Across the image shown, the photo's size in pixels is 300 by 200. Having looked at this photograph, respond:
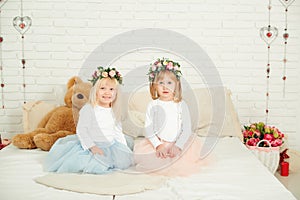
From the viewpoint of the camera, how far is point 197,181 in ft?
7.23

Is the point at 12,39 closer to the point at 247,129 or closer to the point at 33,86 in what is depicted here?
the point at 33,86

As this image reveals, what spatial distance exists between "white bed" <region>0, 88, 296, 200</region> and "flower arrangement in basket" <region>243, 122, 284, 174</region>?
19 cm

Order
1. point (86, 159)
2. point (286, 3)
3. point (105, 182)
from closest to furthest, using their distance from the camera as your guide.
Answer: point (105, 182) < point (86, 159) < point (286, 3)

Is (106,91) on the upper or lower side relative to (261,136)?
upper

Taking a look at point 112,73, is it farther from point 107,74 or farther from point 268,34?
point 268,34

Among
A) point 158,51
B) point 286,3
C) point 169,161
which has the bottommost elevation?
point 169,161

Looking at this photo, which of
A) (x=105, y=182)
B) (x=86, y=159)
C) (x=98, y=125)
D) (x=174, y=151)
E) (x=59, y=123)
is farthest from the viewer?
(x=59, y=123)

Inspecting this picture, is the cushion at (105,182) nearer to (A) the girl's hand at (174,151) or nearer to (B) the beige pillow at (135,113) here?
(A) the girl's hand at (174,151)

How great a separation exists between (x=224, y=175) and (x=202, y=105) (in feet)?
3.11

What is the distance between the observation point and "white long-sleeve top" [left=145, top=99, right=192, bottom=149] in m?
2.69

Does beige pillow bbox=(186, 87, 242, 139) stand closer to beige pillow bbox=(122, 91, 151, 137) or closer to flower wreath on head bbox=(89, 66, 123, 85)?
beige pillow bbox=(122, 91, 151, 137)

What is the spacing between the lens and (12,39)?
137 inches

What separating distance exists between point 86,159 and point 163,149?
0.48 meters

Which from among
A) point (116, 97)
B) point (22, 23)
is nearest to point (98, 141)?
point (116, 97)
